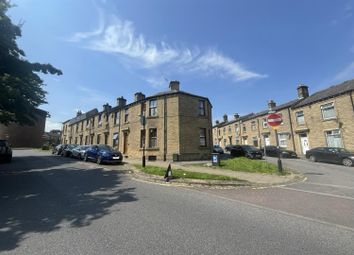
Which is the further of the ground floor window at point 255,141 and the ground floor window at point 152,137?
the ground floor window at point 255,141

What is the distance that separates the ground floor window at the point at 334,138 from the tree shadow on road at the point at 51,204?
79.3ft

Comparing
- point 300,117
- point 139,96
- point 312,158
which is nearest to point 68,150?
point 139,96

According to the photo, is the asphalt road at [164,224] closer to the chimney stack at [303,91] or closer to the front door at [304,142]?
the front door at [304,142]

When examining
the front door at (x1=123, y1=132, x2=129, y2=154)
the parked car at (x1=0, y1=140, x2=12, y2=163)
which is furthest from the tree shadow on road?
the front door at (x1=123, y1=132, x2=129, y2=154)

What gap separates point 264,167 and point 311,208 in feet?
27.4

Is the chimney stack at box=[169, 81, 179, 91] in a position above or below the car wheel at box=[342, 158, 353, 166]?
above

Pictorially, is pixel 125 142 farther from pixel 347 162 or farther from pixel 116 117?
pixel 347 162

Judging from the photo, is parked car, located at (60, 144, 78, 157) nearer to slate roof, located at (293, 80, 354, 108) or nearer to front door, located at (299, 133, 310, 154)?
front door, located at (299, 133, 310, 154)

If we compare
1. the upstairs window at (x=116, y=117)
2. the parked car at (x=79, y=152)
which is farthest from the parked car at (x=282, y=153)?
the parked car at (x=79, y=152)

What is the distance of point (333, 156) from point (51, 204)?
71.2ft

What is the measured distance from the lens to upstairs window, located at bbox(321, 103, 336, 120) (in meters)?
24.2

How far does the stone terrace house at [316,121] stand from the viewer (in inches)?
892

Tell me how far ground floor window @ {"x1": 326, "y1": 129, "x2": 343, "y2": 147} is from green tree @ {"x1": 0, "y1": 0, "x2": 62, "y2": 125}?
87.7 ft

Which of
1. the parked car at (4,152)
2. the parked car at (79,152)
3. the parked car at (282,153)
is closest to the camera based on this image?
the parked car at (4,152)
